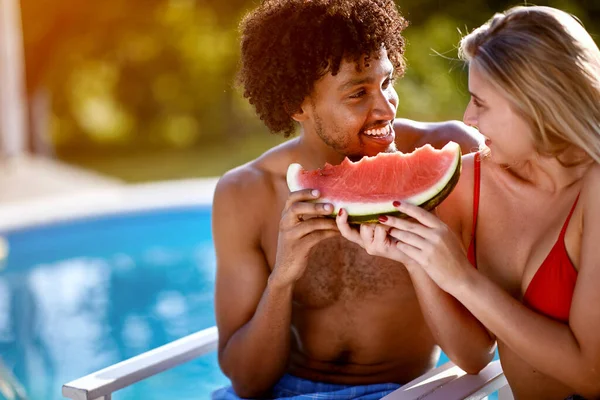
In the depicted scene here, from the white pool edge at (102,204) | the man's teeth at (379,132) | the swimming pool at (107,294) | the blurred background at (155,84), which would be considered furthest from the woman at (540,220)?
the blurred background at (155,84)

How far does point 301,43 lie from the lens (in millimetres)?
3420

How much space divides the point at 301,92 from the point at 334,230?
890 mm

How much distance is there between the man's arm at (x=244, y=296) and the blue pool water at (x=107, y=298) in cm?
245

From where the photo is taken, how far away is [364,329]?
3537 millimetres

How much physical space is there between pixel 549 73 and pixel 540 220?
59 cm

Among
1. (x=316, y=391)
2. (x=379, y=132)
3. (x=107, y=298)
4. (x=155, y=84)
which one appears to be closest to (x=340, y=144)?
(x=379, y=132)

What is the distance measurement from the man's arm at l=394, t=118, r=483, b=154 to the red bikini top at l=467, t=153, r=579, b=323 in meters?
0.93

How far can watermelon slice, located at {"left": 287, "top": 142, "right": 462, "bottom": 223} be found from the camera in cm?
269

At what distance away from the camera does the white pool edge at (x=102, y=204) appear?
9.45m

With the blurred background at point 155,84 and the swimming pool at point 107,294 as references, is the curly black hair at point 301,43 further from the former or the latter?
the blurred background at point 155,84

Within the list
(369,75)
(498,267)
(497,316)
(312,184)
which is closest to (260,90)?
(369,75)

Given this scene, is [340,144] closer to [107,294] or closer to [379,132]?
[379,132]

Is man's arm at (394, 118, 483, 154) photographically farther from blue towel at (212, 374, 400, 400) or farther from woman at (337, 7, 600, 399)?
blue towel at (212, 374, 400, 400)

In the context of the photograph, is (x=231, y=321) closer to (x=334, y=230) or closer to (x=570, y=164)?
(x=334, y=230)
